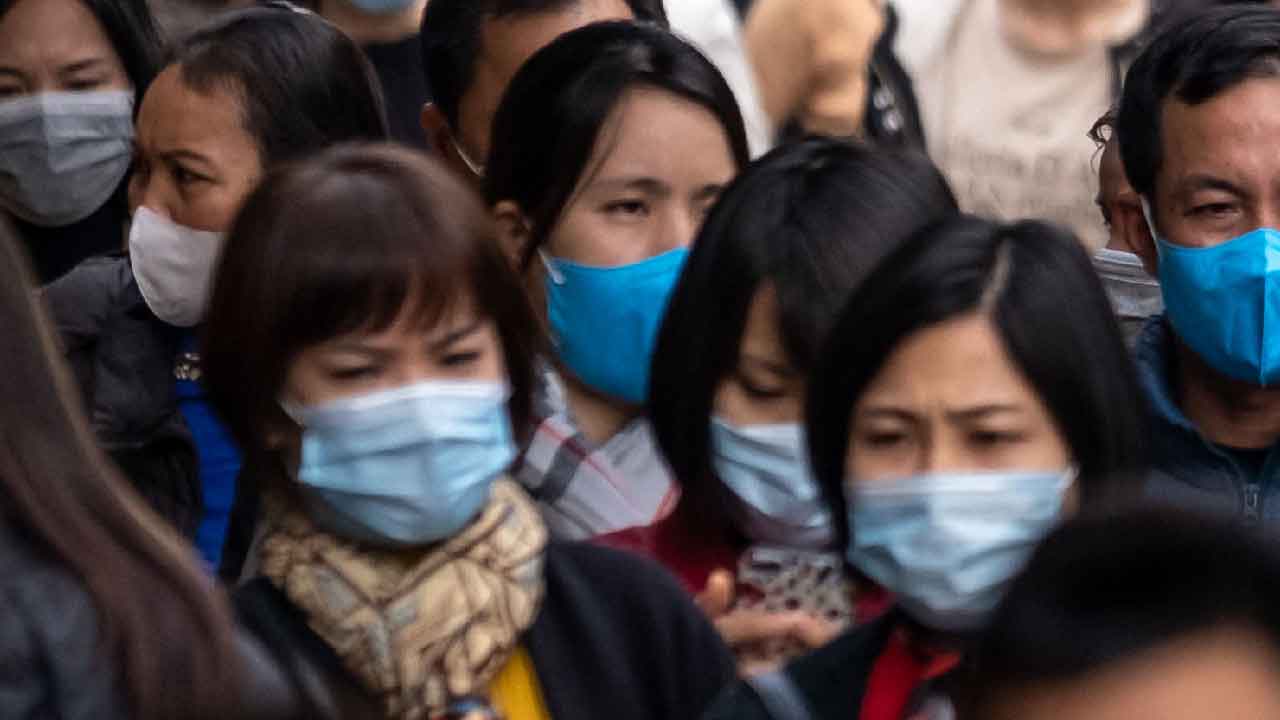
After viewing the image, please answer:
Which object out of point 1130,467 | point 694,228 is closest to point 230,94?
point 694,228

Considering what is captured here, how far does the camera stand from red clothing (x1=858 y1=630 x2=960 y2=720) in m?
3.06

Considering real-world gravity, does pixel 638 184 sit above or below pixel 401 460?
below

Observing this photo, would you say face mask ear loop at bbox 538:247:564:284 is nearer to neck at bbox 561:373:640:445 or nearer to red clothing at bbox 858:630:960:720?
neck at bbox 561:373:640:445

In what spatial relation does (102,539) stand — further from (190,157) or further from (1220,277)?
(1220,277)

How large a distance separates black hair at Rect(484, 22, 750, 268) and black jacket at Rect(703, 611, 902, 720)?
4.66ft

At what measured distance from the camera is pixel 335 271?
3.35m

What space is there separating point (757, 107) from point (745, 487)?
2.48 meters

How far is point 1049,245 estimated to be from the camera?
342 cm

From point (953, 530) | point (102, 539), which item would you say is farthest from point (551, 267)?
point (102, 539)

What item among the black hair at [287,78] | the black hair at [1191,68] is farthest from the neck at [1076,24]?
the black hair at [287,78]

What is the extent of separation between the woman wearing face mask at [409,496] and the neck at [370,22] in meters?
2.49

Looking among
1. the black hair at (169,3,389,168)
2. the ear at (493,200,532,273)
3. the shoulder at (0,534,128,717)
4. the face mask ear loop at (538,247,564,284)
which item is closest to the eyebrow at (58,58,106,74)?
the black hair at (169,3,389,168)

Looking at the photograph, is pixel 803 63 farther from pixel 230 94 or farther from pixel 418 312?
pixel 418 312

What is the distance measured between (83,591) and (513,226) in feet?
6.45
